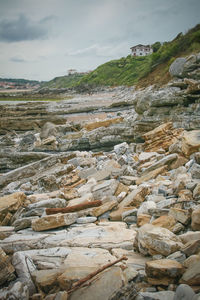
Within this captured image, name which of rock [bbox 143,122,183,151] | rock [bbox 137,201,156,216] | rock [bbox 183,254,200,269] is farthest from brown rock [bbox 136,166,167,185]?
rock [bbox 183,254,200,269]

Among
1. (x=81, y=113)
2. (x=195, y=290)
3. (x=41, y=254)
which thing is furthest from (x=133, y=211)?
(x=81, y=113)

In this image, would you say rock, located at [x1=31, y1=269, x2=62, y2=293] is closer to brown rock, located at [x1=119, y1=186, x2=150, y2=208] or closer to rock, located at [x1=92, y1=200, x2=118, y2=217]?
rock, located at [x1=92, y1=200, x2=118, y2=217]

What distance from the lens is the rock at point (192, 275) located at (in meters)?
2.04

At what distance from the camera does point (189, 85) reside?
33.7 ft

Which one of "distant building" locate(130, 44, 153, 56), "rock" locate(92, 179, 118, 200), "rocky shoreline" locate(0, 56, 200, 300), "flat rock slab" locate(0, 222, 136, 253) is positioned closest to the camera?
"rocky shoreline" locate(0, 56, 200, 300)

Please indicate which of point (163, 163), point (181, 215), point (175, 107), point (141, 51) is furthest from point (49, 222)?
point (141, 51)

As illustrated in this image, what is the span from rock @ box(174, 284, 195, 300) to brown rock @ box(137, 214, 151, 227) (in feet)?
6.28

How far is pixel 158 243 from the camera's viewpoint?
103 inches

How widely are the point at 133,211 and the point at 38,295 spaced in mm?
2383

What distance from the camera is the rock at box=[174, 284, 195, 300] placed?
1.88 metres

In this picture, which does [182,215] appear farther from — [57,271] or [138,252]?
[57,271]

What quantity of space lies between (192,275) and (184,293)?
22 cm

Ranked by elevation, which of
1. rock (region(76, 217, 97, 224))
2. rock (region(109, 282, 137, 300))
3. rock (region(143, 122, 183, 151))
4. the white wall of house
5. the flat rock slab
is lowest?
rock (region(76, 217, 97, 224))

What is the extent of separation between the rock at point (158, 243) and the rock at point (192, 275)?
0.39 metres
